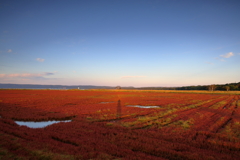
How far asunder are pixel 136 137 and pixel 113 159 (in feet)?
11.6

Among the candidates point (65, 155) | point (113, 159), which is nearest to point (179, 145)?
Answer: point (113, 159)

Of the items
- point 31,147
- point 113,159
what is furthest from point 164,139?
point 31,147

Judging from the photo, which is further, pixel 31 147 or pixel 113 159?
pixel 31 147

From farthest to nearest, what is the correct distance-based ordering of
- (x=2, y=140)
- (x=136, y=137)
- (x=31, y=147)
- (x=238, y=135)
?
(x=238, y=135) < (x=136, y=137) < (x=2, y=140) < (x=31, y=147)

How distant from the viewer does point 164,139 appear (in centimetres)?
962

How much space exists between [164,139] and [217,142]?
10.2 feet

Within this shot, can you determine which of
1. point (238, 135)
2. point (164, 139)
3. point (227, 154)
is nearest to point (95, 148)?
point (164, 139)

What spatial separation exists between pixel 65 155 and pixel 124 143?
334cm

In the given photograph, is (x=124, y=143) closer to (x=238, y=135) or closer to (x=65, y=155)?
(x=65, y=155)

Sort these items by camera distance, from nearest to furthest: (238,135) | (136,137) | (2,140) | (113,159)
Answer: (113,159), (2,140), (136,137), (238,135)

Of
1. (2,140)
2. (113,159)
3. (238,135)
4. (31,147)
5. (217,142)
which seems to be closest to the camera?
(113,159)

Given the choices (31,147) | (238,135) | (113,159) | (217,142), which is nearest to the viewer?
(113,159)

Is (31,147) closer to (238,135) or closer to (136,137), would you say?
(136,137)

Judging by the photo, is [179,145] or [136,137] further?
[136,137]
